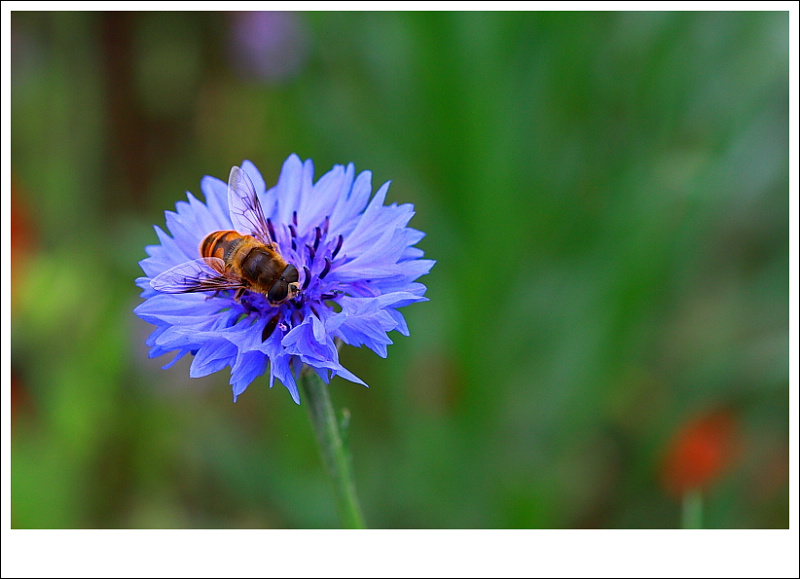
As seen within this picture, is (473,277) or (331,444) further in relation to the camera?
(473,277)

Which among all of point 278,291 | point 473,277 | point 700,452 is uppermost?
point 278,291

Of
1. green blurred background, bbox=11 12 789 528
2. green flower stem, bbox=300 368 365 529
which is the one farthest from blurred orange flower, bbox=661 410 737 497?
green flower stem, bbox=300 368 365 529

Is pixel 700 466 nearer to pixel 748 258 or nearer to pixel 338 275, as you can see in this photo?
pixel 748 258

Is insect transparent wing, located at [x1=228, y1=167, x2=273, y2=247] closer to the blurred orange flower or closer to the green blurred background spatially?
the green blurred background

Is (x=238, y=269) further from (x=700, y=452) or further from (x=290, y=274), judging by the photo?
(x=700, y=452)

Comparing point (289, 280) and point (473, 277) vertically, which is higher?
point (289, 280)

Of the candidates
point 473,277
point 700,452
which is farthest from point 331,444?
point 700,452

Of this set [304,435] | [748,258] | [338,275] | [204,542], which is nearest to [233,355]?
[338,275]
